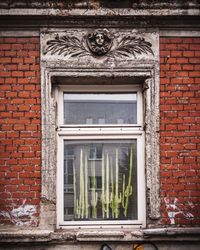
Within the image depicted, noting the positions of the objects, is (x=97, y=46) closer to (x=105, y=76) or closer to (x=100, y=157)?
(x=105, y=76)

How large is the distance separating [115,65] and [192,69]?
0.94 meters

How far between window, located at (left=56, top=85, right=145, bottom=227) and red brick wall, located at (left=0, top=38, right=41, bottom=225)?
338 millimetres

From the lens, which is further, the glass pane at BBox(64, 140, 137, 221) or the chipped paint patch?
the glass pane at BBox(64, 140, 137, 221)

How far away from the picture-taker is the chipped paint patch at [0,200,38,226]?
4738mm

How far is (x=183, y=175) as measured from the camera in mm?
4828

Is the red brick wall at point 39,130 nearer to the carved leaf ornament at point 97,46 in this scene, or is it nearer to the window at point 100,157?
the carved leaf ornament at point 97,46

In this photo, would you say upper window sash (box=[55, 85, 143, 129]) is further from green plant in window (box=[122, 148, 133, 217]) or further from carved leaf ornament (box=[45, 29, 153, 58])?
green plant in window (box=[122, 148, 133, 217])

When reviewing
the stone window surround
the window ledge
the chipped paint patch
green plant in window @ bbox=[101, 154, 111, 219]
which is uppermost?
the stone window surround

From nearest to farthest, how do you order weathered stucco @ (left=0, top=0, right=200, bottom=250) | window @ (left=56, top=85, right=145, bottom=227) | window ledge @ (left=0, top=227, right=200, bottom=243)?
window ledge @ (left=0, top=227, right=200, bottom=243)
weathered stucco @ (left=0, top=0, right=200, bottom=250)
window @ (left=56, top=85, right=145, bottom=227)

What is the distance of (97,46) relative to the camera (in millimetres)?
4895

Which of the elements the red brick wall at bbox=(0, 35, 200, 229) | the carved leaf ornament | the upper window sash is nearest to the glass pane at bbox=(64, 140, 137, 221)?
the upper window sash

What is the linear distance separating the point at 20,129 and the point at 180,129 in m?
1.90

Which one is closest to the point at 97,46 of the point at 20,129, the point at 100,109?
the point at 100,109

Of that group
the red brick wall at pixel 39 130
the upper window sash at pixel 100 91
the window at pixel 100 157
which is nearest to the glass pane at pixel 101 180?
the window at pixel 100 157
